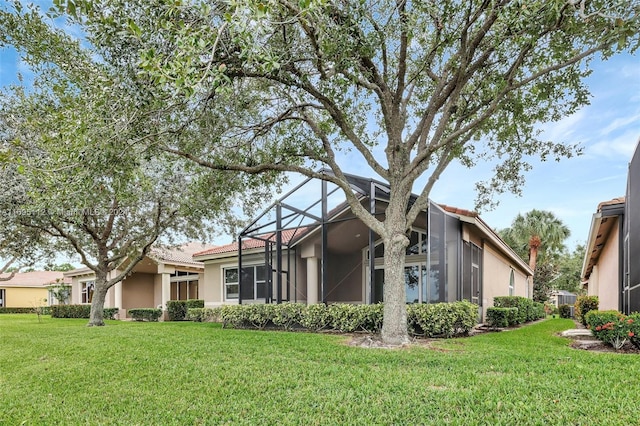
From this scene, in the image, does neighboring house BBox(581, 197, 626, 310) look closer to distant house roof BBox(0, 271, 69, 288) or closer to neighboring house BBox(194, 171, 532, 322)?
neighboring house BBox(194, 171, 532, 322)

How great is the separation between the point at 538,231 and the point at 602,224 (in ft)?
77.2

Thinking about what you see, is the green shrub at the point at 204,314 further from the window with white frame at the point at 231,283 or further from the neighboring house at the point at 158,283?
the neighboring house at the point at 158,283

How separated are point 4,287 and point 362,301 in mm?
40267

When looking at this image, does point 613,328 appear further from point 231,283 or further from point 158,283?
point 158,283

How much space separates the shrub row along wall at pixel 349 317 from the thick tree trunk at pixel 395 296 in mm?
1722

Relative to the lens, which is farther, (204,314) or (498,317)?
(204,314)

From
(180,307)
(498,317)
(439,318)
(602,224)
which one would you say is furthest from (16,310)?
(602,224)

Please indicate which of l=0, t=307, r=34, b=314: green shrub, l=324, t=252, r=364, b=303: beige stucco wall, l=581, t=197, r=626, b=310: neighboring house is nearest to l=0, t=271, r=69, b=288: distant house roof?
l=0, t=307, r=34, b=314: green shrub

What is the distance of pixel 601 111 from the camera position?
13.8 metres

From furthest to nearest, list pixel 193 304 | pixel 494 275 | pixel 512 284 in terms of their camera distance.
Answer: pixel 512 284 → pixel 193 304 → pixel 494 275

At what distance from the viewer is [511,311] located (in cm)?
1487

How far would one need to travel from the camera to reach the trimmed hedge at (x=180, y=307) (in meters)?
22.2

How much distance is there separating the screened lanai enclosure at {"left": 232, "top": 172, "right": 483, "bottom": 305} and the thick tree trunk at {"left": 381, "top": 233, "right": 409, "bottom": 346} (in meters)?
2.41

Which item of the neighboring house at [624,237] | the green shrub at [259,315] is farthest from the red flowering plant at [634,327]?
the green shrub at [259,315]
